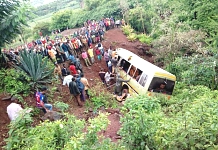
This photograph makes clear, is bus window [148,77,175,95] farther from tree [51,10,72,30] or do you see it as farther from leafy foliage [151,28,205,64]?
tree [51,10,72,30]

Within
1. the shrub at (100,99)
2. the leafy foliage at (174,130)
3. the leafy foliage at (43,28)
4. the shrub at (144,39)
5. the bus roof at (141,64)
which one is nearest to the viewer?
the leafy foliage at (174,130)

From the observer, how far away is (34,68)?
10883mm

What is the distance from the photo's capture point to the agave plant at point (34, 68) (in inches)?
422

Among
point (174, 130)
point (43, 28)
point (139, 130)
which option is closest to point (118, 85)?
point (139, 130)

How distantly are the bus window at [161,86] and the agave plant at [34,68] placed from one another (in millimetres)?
4235

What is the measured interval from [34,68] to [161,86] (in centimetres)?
506

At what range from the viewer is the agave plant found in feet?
35.1

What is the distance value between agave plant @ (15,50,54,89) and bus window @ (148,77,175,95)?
4235mm

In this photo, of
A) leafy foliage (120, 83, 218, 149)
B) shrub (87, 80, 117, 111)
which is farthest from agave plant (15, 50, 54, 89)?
leafy foliage (120, 83, 218, 149)

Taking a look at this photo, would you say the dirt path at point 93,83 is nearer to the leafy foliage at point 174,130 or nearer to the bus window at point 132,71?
the bus window at point 132,71

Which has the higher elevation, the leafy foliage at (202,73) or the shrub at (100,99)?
the leafy foliage at (202,73)

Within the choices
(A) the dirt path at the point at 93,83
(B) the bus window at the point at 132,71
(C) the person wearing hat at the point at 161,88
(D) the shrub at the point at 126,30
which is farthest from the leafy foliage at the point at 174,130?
(D) the shrub at the point at 126,30

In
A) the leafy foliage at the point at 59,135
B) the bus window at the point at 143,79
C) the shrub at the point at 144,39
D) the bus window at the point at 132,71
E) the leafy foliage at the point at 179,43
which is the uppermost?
the leafy foliage at the point at 59,135

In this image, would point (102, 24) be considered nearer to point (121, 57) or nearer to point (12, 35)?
point (121, 57)
